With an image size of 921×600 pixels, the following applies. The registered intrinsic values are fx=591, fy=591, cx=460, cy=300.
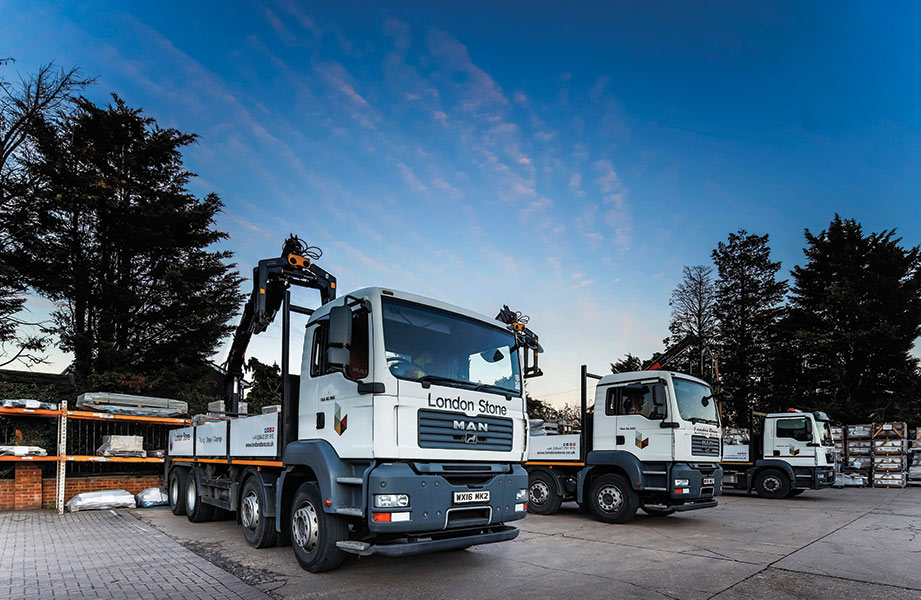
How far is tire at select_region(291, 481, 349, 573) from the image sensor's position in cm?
570

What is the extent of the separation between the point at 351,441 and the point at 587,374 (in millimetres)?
6135

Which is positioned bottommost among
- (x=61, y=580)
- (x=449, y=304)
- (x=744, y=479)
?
(x=744, y=479)

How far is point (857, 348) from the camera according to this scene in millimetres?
29922

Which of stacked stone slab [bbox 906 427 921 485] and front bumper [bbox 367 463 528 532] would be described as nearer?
front bumper [bbox 367 463 528 532]

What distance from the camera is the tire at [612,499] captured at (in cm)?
988

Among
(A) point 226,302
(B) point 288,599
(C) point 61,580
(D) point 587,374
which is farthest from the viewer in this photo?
(A) point 226,302

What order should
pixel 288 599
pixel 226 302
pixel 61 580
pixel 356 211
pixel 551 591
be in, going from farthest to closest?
1. pixel 226 302
2. pixel 356 211
3. pixel 61 580
4. pixel 551 591
5. pixel 288 599

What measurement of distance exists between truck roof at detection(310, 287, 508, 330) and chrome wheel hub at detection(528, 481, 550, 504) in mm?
5447

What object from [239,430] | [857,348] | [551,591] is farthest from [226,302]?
[857,348]

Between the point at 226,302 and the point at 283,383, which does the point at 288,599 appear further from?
the point at 226,302

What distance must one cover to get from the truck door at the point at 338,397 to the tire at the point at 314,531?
23.5 inches

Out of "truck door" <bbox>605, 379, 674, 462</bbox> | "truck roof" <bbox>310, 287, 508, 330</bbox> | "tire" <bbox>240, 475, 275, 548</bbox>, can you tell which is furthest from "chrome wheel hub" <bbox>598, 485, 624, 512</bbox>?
"tire" <bbox>240, 475, 275, 548</bbox>

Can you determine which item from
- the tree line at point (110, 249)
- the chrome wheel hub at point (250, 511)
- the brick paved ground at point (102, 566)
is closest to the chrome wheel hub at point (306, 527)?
the brick paved ground at point (102, 566)

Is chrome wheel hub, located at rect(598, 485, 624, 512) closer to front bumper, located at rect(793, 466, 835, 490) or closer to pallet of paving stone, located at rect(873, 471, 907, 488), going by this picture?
front bumper, located at rect(793, 466, 835, 490)
